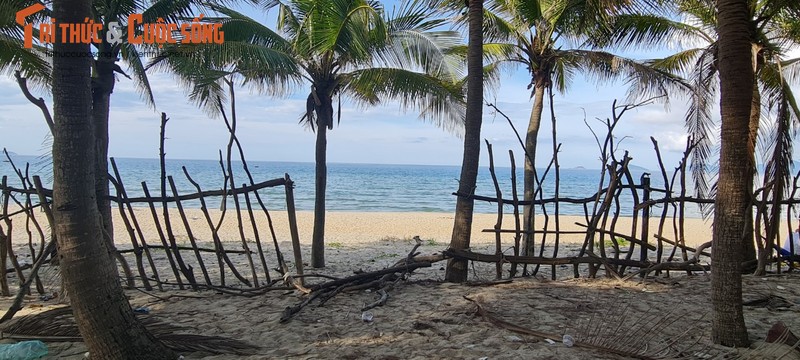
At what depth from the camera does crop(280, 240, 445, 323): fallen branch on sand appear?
4078 mm

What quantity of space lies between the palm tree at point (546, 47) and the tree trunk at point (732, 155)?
4.42 m

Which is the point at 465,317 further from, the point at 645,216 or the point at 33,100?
the point at 33,100

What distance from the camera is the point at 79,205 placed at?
276cm

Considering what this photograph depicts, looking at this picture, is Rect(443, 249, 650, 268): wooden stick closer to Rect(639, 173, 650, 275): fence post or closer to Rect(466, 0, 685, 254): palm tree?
Rect(639, 173, 650, 275): fence post

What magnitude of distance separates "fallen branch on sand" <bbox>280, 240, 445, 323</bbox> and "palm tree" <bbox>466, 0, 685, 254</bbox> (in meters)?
3.28

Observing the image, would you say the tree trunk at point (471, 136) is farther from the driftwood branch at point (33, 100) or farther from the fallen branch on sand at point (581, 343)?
the driftwood branch at point (33, 100)

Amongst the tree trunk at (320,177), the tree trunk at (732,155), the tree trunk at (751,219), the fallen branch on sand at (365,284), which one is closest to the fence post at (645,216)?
the tree trunk at (751,219)

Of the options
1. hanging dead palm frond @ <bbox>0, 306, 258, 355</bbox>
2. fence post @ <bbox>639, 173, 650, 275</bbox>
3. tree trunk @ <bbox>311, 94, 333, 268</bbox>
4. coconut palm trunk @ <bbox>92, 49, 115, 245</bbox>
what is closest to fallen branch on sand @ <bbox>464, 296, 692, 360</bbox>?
hanging dead palm frond @ <bbox>0, 306, 258, 355</bbox>

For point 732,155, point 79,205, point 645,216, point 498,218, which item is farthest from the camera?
point 645,216

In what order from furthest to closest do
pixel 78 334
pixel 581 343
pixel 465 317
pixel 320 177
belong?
pixel 320 177
pixel 465 317
pixel 78 334
pixel 581 343

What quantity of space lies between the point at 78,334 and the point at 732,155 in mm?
4561

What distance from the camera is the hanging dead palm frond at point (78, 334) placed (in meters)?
3.32

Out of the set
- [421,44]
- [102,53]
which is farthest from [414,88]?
[102,53]

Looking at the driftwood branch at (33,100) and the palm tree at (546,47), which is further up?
the palm tree at (546,47)
